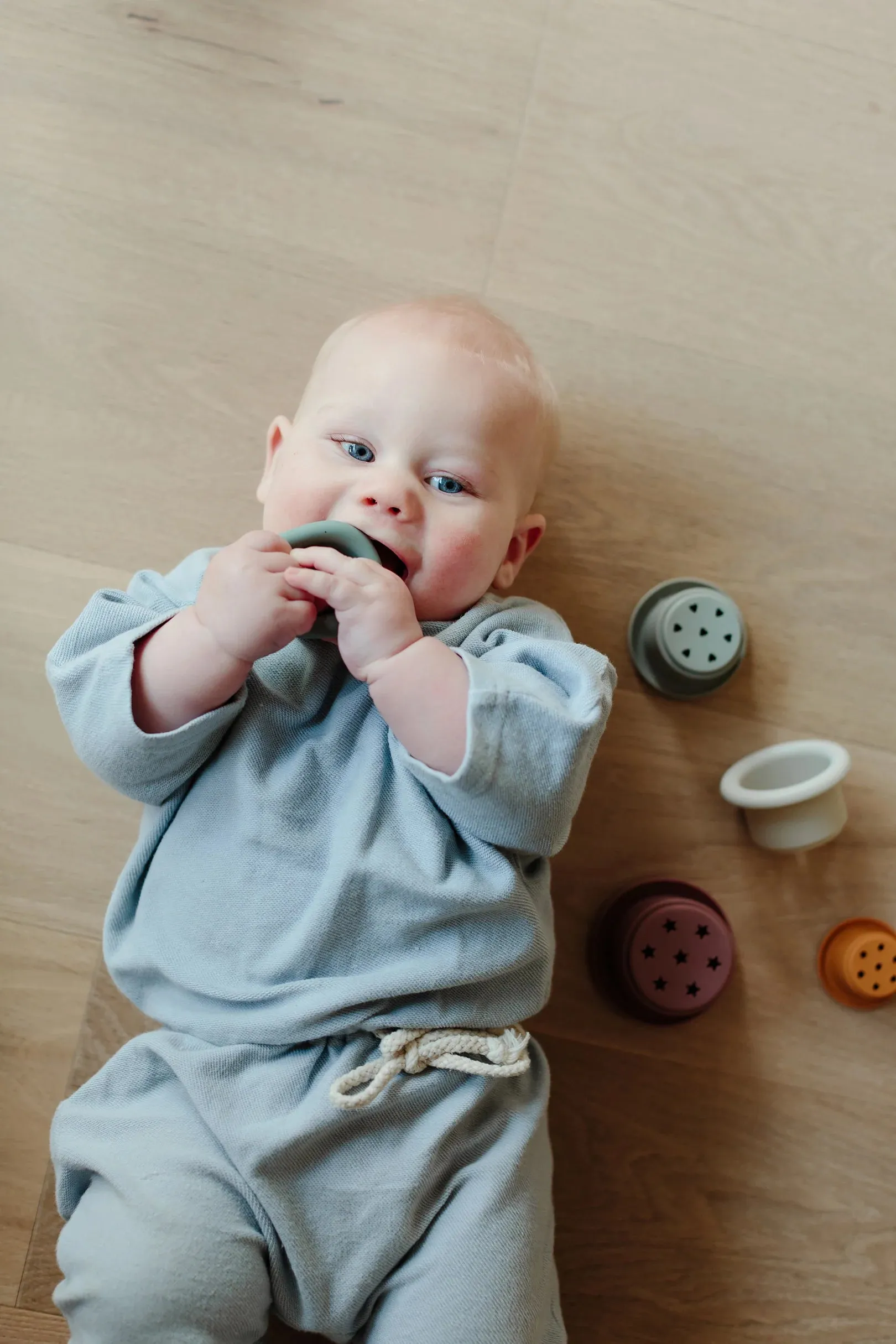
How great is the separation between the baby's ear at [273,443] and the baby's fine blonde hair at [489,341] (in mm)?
62

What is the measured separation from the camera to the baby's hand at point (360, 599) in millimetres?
707

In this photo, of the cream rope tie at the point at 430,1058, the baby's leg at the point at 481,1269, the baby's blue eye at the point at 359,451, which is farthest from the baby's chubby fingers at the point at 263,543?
the baby's leg at the point at 481,1269

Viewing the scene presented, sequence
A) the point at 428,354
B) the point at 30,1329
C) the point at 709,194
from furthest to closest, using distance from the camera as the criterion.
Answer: the point at 709,194, the point at 30,1329, the point at 428,354

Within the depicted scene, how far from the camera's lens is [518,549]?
0.89m

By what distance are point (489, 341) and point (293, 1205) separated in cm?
68

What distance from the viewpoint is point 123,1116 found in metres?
0.77

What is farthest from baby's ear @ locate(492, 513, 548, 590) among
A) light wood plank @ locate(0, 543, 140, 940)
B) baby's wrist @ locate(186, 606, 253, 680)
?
light wood plank @ locate(0, 543, 140, 940)

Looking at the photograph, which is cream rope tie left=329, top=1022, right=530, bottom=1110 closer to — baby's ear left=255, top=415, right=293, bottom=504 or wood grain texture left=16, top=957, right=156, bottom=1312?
wood grain texture left=16, top=957, right=156, bottom=1312

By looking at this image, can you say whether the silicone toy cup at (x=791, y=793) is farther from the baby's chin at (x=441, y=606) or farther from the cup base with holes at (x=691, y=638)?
the baby's chin at (x=441, y=606)

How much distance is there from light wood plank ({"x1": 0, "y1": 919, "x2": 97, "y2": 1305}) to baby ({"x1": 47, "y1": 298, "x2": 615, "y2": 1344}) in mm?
161

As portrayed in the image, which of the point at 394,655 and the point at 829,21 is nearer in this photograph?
the point at 394,655

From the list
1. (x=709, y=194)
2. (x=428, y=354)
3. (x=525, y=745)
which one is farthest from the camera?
(x=709, y=194)

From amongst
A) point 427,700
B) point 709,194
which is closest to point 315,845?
point 427,700

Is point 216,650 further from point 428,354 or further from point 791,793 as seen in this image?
point 791,793
